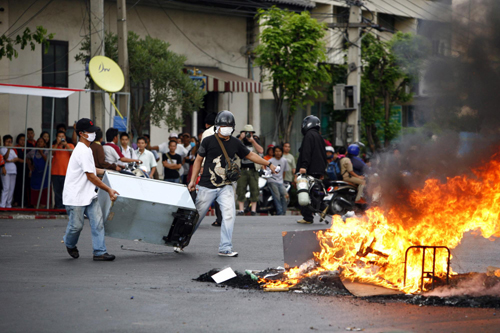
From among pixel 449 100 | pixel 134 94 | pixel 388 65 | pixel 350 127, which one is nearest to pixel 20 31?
pixel 134 94

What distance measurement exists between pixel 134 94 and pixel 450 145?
15306 mm

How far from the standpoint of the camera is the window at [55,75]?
19.4m

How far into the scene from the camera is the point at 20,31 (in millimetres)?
18797

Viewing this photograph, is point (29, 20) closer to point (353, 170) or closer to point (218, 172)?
point (353, 170)

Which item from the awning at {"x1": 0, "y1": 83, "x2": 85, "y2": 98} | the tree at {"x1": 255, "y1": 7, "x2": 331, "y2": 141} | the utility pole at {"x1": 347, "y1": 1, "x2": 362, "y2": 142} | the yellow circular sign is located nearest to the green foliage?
the yellow circular sign

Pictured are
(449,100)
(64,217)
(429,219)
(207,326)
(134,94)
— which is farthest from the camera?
(134,94)

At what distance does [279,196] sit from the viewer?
1562 centimetres

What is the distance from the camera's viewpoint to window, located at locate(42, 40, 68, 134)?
765 inches

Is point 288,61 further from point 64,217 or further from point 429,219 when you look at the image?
point 429,219

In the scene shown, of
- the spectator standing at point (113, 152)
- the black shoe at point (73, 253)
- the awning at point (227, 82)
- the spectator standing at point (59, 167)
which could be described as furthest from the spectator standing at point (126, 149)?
the awning at point (227, 82)

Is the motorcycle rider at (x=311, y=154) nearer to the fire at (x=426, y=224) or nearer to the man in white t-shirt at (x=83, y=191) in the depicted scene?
the man in white t-shirt at (x=83, y=191)

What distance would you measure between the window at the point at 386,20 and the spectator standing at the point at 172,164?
44.3 ft

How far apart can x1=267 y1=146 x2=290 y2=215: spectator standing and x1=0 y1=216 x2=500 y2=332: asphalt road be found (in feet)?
22.0

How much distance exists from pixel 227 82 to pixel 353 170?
8.09 meters
